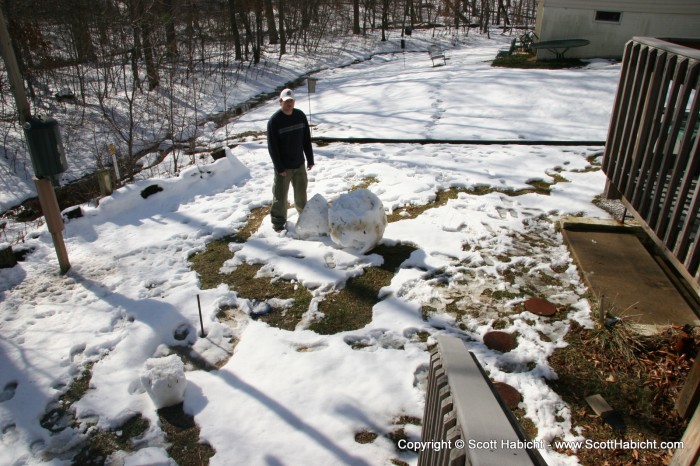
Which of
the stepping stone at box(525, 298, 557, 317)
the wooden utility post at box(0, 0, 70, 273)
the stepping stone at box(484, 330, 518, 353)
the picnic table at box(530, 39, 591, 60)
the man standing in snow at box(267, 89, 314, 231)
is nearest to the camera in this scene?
the stepping stone at box(484, 330, 518, 353)

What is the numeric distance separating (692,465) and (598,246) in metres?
3.00

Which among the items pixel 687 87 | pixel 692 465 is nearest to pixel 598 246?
pixel 687 87

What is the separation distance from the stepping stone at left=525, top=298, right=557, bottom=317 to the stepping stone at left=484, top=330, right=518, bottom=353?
424mm

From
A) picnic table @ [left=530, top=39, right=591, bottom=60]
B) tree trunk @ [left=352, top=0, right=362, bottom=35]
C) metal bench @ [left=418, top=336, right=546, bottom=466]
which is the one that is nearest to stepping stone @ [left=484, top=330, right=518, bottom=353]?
metal bench @ [left=418, top=336, right=546, bottom=466]

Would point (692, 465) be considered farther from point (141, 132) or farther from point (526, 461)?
point (141, 132)

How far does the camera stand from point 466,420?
1.20 metres

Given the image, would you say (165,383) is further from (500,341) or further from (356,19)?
(356,19)

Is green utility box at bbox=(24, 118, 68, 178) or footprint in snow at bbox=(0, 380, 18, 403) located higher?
green utility box at bbox=(24, 118, 68, 178)

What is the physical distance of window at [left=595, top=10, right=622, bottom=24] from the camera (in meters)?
15.9

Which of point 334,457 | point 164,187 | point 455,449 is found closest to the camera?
point 455,449

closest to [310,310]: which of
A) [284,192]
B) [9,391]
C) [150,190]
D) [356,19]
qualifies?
[284,192]

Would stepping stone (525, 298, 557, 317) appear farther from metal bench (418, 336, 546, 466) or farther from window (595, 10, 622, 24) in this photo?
window (595, 10, 622, 24)

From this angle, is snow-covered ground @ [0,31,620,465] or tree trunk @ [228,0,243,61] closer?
snow-covered ground @ [0,31,620,465]

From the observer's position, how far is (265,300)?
4562 millimetres
